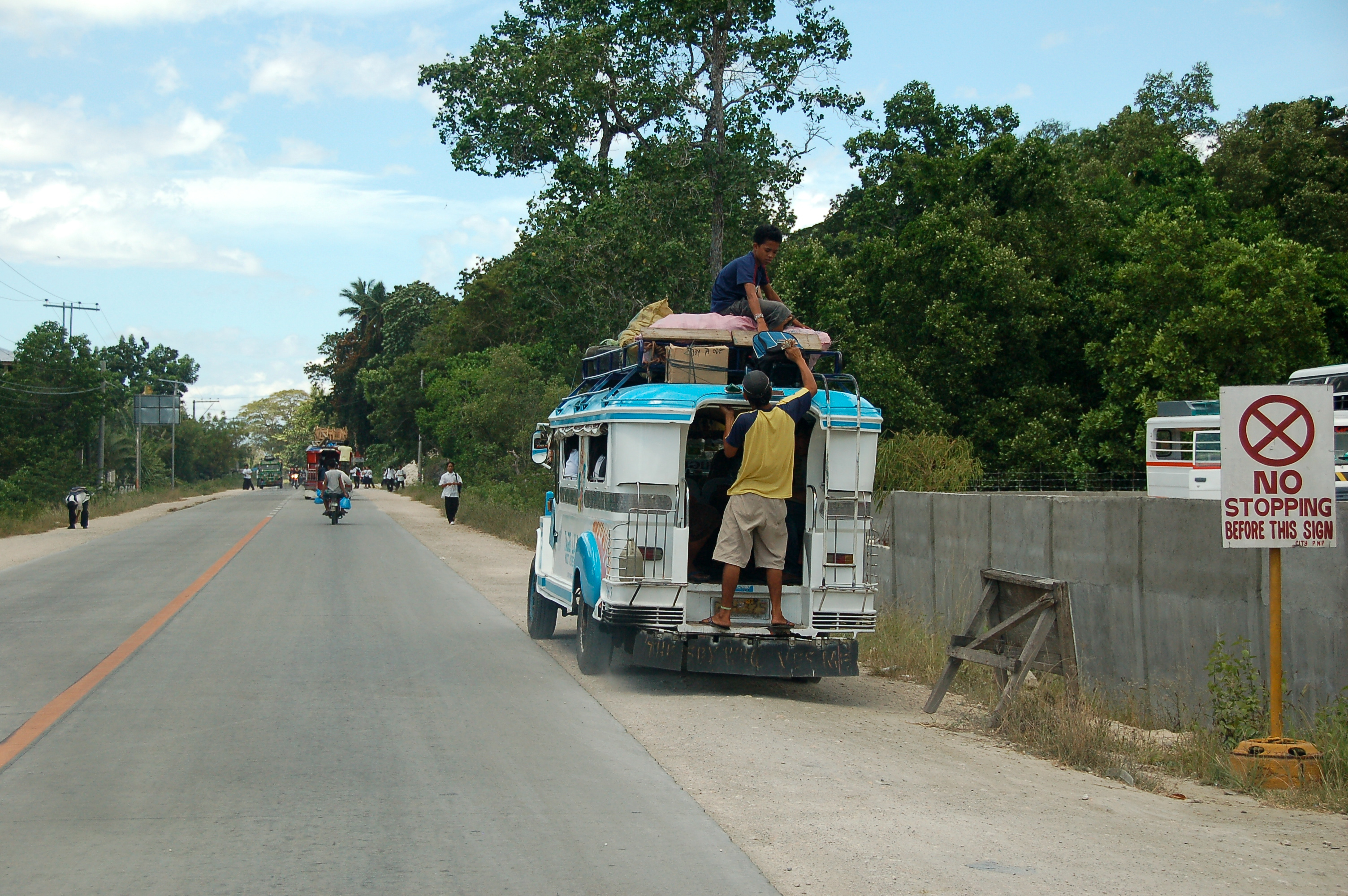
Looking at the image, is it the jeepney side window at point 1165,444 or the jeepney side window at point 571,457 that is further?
the jeepney side window at point 1165,444

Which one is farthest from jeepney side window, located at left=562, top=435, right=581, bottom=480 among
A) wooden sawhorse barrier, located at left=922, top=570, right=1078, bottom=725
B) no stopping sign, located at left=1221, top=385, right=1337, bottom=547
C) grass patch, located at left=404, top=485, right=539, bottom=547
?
grass patch, located at left=404, top=485, right=539, bottom=547

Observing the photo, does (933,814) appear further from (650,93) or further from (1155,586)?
(650,93)

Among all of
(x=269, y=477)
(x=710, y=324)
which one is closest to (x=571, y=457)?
(x=710, y=324)

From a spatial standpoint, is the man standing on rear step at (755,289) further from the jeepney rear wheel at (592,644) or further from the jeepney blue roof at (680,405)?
the jeepney rear wheel at (592,644)

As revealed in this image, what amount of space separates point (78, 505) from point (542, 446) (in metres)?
25.6

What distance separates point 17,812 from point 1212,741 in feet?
23.1

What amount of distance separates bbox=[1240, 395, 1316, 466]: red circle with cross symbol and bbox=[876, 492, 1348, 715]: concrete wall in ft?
3.40

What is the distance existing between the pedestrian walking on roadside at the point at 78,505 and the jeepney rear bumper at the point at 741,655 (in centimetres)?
2936

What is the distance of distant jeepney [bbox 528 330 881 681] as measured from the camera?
9.32m

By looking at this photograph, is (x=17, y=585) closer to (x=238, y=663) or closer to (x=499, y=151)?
(x=238, y=663)

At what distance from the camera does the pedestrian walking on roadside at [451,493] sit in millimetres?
36812

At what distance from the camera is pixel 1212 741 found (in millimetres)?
7883

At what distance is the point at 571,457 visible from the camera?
39.0 feet

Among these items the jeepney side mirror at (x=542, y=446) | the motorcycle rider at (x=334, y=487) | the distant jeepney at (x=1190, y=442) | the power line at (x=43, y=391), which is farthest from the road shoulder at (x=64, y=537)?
the distant jeepney at (x=1190, y=442)
